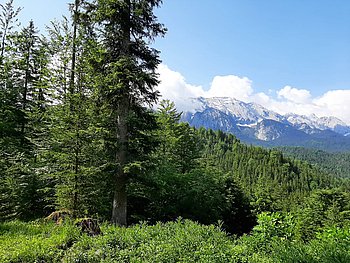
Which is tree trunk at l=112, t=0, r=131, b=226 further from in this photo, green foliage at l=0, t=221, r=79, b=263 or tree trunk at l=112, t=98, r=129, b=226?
green foliage at l=0, t=221, r=79, b=263

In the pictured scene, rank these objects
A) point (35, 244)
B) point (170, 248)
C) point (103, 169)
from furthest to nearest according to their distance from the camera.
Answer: point (103, 169), point (35, 244), point (170, 248)

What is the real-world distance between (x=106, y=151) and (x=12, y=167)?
15.0 ft

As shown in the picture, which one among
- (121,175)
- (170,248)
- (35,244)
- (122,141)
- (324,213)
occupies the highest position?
(122,141)

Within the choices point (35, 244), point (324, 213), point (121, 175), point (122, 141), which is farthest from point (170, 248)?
point (324, 213)

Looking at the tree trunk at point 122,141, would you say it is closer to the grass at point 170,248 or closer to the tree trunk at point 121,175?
the tree trunk at point 121,175

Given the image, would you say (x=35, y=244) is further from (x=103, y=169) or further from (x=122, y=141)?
(x=122, y=141)

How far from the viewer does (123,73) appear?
1005 centimetres

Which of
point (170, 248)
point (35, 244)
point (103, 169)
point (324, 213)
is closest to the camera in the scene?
point (170, 248)

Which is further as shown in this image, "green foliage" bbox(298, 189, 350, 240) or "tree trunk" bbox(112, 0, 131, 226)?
"green foliage" bbox(298, 189, 350, 240)

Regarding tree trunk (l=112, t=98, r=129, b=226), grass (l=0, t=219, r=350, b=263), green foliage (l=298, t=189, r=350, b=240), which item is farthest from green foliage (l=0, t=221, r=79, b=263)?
green foliage (l=298, t=189, r=350, b=240)

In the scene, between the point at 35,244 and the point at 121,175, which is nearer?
the point at 35,244

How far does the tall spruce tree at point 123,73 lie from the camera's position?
10.2 m

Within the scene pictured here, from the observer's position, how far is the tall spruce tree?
10219 mm

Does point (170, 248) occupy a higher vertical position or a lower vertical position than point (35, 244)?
higher
